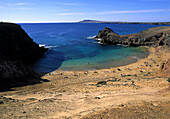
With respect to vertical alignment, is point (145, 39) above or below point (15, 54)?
above

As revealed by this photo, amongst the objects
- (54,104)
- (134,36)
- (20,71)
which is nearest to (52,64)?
(20,71)

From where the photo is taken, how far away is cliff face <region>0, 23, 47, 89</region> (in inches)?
786

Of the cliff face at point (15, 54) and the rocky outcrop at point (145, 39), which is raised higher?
the rocky outcrop at point (145, 39)

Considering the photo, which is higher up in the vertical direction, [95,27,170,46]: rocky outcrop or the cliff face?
[95,27,170,46]: rocky outcrop

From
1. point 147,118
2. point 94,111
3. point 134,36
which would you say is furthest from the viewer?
point 134,36

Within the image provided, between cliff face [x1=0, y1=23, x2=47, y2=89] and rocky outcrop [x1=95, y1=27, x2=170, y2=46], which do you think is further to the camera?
rocky outcrop [x1=95, y1=27, x2=170, y2=46]

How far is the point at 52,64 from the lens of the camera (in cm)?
3409

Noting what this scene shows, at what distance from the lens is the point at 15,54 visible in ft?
107

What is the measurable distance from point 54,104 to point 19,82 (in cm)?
1171

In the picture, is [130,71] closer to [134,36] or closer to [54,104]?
[54,104]

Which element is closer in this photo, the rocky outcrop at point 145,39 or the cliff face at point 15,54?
the cliff face at point 15,54

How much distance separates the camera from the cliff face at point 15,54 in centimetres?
1996

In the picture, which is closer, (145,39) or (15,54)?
(15,54)

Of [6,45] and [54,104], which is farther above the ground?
[6,45]
